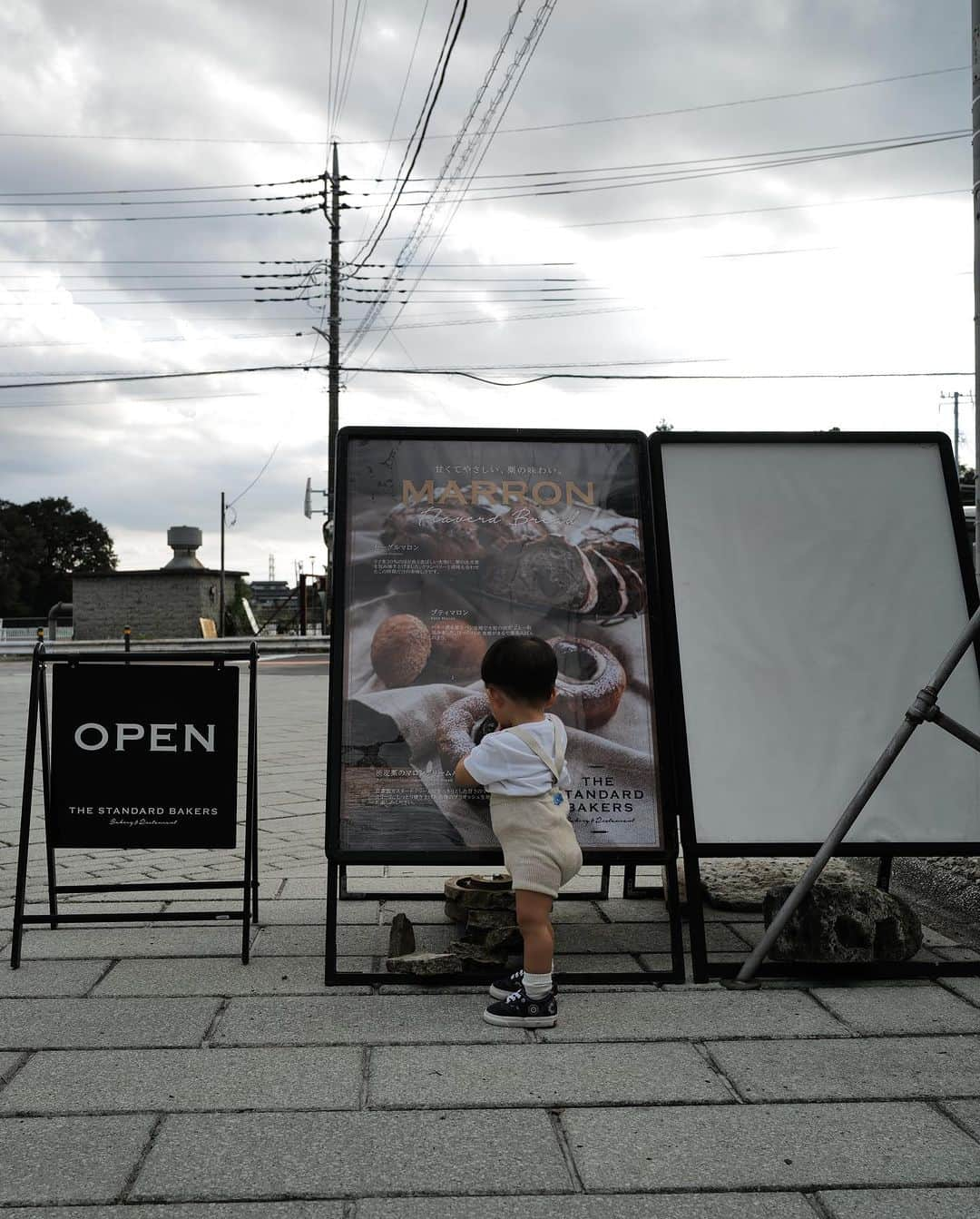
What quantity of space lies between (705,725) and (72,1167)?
225cm

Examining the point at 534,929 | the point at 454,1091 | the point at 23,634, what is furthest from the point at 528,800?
the point at 23,634

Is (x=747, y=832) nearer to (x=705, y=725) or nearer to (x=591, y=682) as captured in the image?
(x=705, y=725)

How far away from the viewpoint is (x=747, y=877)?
15.8ft

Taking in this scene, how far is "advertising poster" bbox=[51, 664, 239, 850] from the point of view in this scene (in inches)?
152

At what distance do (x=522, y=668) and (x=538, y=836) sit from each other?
487 mm

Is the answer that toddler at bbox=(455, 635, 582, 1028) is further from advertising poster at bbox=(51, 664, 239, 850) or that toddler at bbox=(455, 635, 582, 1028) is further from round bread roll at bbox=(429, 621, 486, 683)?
advertising poster at bbox=(51, 664, 239, 850)

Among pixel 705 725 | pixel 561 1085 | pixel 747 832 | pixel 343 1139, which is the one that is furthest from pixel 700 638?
pixel 343 1139

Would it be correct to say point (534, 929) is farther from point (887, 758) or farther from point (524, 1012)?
point (887, 758)

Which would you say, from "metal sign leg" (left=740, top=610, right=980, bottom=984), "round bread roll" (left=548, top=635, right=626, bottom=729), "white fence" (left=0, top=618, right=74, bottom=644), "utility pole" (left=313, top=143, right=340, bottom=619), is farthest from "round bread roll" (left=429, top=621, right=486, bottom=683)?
"white fence" (left=0, top=618, right=74, bottom=644)

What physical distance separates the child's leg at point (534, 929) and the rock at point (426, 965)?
14.9 inches

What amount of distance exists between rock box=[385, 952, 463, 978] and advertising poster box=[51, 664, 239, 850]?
77 cm

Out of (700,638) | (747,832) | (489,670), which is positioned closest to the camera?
(489,670)

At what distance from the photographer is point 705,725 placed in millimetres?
3734

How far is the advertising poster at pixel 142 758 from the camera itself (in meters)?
3.86
